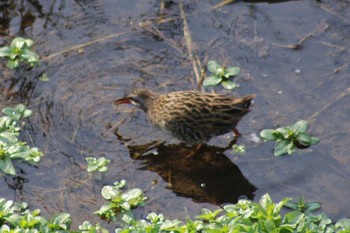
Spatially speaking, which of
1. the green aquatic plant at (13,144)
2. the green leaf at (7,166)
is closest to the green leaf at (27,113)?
the green aquatic plant at (13,144)

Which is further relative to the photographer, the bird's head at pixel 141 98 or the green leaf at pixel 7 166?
the bird's head at pixel 141 98

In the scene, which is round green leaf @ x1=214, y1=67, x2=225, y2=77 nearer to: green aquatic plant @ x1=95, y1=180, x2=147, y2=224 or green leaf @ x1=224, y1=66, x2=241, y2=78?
green leaf @ x1=224, y1=66, x2=241, y2=78

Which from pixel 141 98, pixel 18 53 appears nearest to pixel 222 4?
pixel 141 98

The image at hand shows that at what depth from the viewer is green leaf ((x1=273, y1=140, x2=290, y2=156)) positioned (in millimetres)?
8969

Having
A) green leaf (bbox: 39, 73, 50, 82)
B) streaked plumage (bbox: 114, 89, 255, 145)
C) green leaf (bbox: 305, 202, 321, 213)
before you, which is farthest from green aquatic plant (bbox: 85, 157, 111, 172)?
green leaf (bbox: 305, 202, 321, 213)

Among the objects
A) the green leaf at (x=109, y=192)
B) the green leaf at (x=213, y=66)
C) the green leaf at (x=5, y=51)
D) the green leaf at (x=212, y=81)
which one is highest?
the green leaf at (x=5, y=51)

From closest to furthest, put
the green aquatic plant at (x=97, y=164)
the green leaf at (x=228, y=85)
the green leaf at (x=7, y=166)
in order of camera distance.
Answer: the green leaf at (x=7, y=166), the green aquatic plant at (x=97, y=164), the green leaf at (x=228, y=85)

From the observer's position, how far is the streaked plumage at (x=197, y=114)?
895 cm

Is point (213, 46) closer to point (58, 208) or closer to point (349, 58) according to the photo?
point (349, 58)

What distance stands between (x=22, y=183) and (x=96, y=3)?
9.75 ft

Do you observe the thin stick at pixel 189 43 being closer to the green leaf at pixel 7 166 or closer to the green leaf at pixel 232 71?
the green leaf at pixel 232 71

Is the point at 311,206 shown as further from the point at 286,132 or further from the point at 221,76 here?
the point at 221,76

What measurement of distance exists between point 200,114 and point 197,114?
0.03 m

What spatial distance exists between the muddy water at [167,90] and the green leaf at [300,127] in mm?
245
